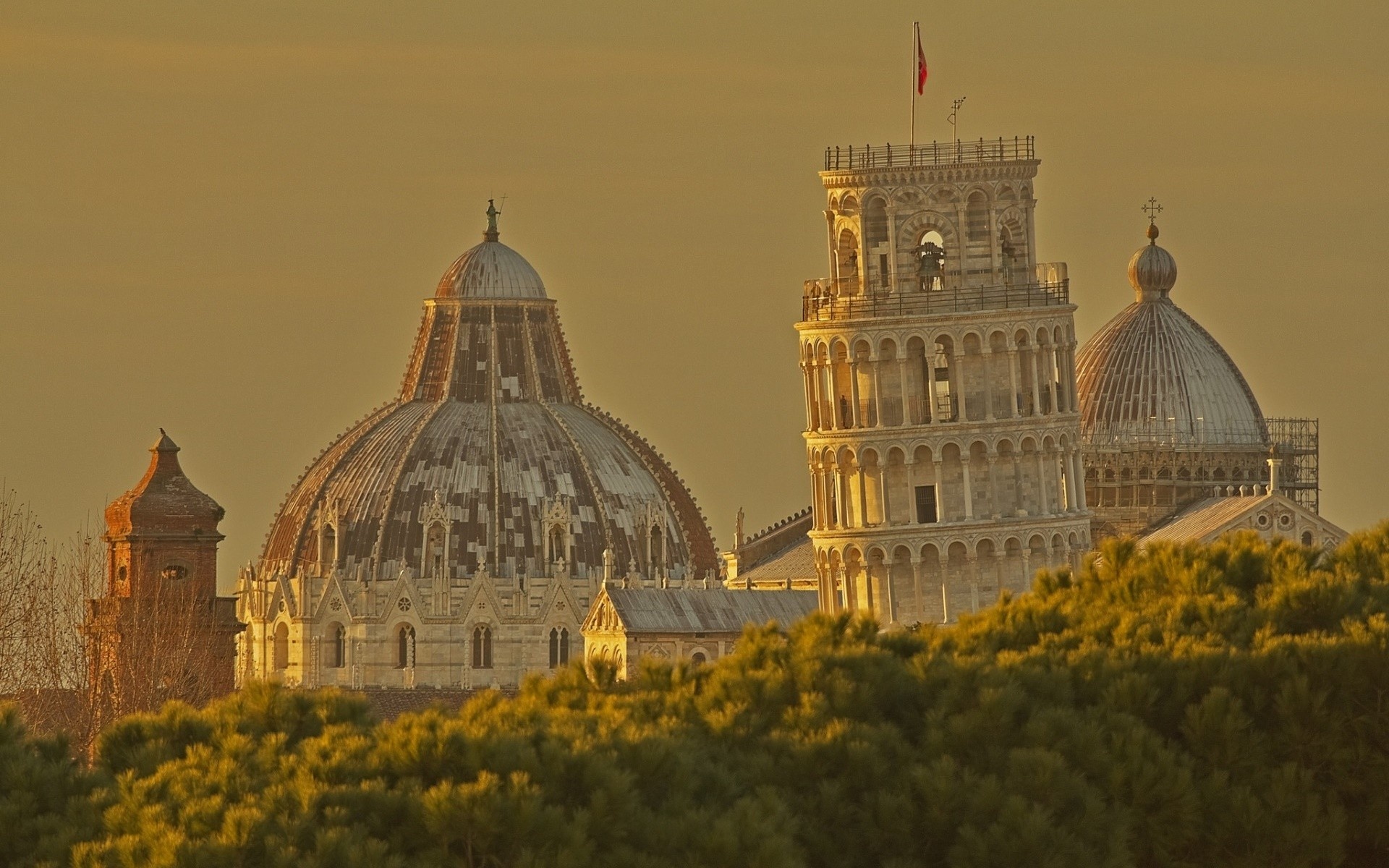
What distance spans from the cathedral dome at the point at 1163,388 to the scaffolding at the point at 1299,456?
1679 millimetres

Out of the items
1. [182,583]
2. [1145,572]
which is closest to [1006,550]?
[182,583]

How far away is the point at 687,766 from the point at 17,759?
1184 cm

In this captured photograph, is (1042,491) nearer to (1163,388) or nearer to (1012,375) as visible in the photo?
(1012,375)

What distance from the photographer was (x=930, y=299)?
542 feet

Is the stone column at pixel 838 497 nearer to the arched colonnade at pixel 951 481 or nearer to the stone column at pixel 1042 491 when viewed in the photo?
the arched colonnade at pixel 951 481

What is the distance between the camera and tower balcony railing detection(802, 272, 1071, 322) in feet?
541

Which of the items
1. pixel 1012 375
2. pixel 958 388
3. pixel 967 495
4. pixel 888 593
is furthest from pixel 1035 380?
pixel 888 593

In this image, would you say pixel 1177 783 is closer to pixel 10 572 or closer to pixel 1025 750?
pixel 1025 750

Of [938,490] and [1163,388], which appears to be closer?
[938,490]

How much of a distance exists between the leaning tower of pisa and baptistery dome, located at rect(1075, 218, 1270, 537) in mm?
19188

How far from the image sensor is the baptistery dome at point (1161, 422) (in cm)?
18638

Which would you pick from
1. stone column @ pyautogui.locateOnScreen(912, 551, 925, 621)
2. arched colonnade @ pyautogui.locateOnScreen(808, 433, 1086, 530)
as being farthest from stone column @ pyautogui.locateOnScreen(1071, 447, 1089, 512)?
stone column @ pyautogui.locateOnScreen(912, 551, 925, 621)

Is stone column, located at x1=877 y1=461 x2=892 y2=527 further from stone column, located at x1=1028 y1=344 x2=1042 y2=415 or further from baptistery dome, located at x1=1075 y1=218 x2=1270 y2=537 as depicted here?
baptistery dome, located at x1=1075 y1=218 x2=1270 y2=537

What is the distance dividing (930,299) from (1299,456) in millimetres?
31935
